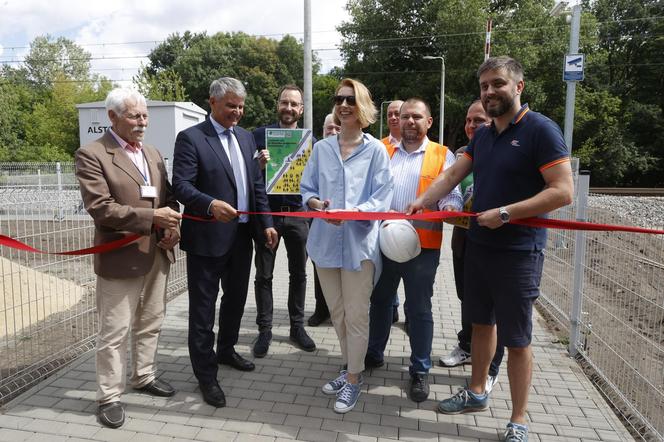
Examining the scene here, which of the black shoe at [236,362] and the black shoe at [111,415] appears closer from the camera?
the black shoe at [111,415]

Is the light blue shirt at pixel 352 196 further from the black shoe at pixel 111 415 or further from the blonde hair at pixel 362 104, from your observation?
the black shoe at pixel 111 415

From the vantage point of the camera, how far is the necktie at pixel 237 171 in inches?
145

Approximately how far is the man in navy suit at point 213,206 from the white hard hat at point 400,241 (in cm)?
102

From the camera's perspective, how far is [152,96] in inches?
1339

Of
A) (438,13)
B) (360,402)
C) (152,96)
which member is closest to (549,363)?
(360,402)

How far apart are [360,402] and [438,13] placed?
33.2 metres

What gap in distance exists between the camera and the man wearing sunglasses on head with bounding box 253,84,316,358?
15.1 feet

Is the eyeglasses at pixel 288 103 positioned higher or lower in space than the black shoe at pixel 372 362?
higher

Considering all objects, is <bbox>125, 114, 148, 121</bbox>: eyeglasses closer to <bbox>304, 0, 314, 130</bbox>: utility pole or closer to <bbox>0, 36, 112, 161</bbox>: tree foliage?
<bbox>304, 0, 314, 130</bbox>: utility pole

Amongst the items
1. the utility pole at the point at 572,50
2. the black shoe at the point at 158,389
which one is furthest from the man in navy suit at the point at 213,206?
the utility pole at the point at 572,50

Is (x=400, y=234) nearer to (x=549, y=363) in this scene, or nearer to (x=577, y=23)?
(x=549, y=363)

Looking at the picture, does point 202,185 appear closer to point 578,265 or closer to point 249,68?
point 578,265

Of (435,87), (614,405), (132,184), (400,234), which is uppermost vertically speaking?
(435,87)

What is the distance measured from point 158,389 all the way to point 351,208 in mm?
1981
